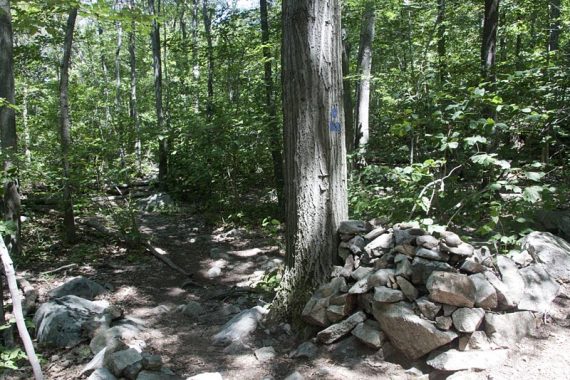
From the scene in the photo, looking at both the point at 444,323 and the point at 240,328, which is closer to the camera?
the point at 444,323

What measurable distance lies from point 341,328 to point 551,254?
1.96 m

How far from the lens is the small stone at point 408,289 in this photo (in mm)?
3342

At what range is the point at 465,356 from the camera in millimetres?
2941

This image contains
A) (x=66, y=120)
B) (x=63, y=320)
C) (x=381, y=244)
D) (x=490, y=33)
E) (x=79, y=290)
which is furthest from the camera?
(x=66, y=120)

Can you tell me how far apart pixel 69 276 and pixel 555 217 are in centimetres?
711

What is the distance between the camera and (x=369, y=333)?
135 inches

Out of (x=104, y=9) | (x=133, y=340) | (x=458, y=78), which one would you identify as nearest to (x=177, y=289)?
(x=133, y=340)

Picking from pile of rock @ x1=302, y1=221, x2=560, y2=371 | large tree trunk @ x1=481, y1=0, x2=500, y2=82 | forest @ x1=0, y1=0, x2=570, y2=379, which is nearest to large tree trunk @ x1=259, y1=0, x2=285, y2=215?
forest @ x1=0, y1=0, x2=570, y2=379

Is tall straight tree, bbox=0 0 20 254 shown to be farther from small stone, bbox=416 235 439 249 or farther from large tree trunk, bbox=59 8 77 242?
small stone, bbox=416 235 439 249

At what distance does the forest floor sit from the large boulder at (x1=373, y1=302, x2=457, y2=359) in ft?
0.49

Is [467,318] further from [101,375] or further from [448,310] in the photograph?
[101,375]

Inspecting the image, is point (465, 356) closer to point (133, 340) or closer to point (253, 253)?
point (133, 340)

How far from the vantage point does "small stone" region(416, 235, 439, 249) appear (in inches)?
138

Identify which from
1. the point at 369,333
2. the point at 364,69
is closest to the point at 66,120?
the point at 369,333
